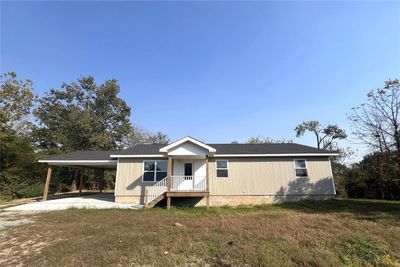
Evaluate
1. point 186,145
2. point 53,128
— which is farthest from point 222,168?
point 53,128

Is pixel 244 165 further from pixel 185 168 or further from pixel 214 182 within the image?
pixel 185 168

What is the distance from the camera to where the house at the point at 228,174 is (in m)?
14.6

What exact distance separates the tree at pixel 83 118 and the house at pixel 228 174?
17136mm

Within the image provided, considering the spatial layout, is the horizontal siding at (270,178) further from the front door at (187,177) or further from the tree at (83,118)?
the tree at (83,118)

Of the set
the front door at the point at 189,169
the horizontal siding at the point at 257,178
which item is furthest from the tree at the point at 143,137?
the horizontal siding at the point at 257,178

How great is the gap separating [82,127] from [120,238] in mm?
26421

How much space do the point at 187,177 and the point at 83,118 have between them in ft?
68.3

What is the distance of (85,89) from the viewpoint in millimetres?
34844

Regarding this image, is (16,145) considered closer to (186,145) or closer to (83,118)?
(83,118)

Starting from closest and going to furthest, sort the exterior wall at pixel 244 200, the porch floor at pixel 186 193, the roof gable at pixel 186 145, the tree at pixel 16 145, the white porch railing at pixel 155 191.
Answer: the porch floor at pixel 186 193
the white porch railing at pixel 155 191
the roof gable at pixel 186 145
the exterior wall at pixel 244 200
the tree at pixel 16 145

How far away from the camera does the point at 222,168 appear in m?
15.2

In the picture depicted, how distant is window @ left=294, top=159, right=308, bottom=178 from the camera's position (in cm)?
1509

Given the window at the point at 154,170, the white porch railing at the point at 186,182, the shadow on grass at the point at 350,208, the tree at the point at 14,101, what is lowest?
the shadow on grass at the point at 350,208

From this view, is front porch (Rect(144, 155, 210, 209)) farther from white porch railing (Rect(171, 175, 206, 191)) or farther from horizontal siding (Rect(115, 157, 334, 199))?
horizontal siding (Rect(115, 157, 334, 199))
